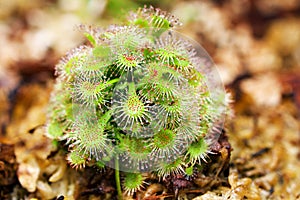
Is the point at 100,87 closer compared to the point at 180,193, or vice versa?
the point at 100,87

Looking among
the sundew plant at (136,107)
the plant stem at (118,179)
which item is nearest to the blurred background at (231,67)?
the sundew plant at (136,107)

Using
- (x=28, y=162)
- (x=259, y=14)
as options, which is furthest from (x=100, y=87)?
(x=259, y=14)

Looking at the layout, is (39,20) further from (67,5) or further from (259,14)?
(259,14)

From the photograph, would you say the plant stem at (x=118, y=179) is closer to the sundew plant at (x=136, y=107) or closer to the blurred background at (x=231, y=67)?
the sundew plant at (x=136, y=107)

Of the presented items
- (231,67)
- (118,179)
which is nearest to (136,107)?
(118,179)

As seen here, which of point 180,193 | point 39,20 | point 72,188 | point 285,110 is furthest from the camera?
point 39,20

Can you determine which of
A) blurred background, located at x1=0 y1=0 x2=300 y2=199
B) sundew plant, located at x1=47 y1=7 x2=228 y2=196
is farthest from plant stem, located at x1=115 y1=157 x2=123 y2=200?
blurred background, located at x1=0 y1=0 x2=300 y2=199

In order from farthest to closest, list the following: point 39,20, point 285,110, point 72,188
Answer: point 39,20
point 285,110
point 72,188
